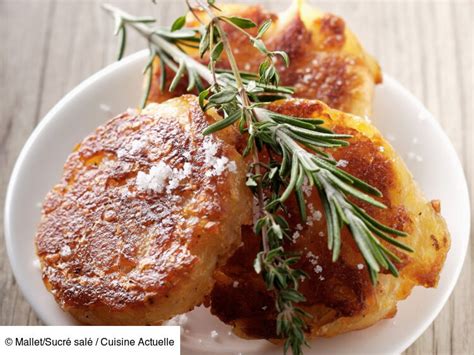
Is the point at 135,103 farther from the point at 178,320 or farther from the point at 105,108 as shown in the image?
the point at 178,320

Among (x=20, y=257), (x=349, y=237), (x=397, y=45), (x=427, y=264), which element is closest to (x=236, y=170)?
(x=349, y=237)

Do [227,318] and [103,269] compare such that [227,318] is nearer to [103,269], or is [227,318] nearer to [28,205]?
[103,269]

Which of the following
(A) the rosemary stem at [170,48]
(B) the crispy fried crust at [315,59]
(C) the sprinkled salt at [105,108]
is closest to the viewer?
(A) the rosemary stem at [170,48]

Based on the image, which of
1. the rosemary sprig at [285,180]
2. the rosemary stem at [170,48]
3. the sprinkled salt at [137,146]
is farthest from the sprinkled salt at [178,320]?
the rosemary stem at [170,48]

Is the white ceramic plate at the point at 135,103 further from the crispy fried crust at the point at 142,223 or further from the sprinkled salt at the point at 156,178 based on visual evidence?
the sprinkled salt at the point at 156,178

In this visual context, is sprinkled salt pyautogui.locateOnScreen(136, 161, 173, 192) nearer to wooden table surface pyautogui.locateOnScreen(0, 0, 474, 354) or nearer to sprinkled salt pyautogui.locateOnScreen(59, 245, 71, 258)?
sprinkled salt pyautogui.locateOnScreen(59, 245, 71, 258)
